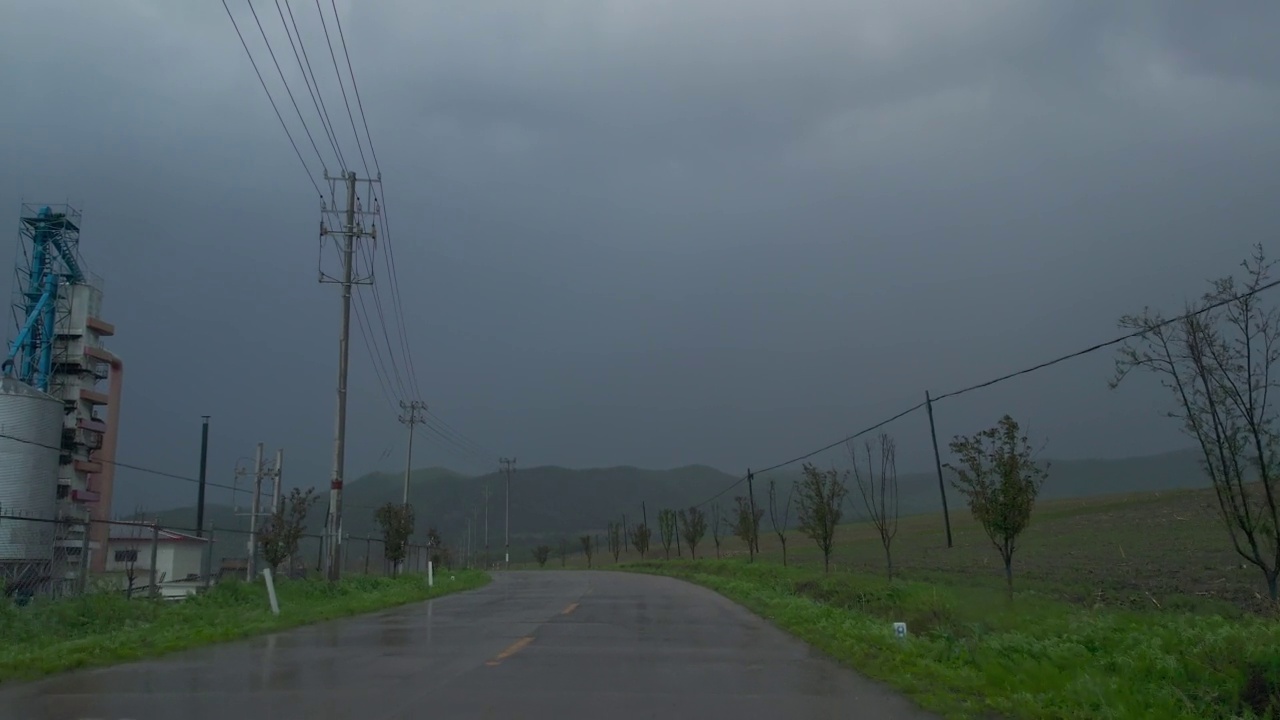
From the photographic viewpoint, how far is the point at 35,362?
44938mm

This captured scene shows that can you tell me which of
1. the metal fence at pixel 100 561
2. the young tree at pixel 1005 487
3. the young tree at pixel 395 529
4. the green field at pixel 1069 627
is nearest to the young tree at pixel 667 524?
the metal fence at pixel 100 561

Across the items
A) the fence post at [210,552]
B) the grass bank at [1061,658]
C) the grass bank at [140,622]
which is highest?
the fence post at [210,552]

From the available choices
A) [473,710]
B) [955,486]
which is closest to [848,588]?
[955,486]

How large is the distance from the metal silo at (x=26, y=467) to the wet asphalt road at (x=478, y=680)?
1715cm

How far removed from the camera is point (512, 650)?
44.0 ft

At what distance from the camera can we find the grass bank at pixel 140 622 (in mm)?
12266

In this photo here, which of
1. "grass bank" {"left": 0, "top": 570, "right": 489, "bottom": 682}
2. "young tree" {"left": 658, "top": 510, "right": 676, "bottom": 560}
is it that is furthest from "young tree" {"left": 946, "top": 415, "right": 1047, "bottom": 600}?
"young tree" {"left": 658, "top": 510, "right": 676, "bottom": 560}

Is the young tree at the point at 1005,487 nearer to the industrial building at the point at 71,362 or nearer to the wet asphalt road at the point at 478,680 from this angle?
the wet asphalt road at the point at 478,680

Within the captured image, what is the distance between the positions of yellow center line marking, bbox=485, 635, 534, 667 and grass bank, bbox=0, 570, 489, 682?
4579 millimetres

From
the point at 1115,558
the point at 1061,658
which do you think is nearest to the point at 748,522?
the point at 1115,558

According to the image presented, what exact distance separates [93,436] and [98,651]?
131 feet

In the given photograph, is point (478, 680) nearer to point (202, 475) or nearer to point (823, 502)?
point (823, 502)

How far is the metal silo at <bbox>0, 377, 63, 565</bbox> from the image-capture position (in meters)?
29.2

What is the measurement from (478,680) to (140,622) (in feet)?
32.3
